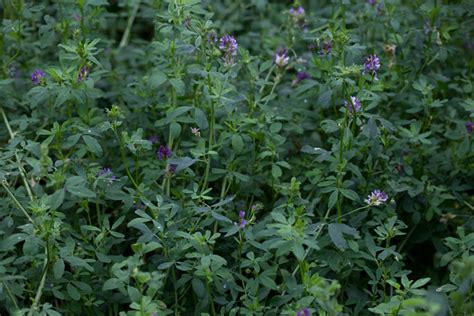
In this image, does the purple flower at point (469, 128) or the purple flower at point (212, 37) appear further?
the purple flower at point (469, 128)

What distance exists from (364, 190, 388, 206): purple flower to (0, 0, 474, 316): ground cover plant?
0.05ft

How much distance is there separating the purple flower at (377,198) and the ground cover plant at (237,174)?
0.01 meters

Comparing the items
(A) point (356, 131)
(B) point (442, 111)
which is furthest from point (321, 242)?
(B) point (442, 111)

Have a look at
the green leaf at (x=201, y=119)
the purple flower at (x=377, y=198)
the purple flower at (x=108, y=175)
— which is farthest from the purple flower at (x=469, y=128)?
the purple flower at (x=108, y=175)

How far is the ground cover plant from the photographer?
281 cm

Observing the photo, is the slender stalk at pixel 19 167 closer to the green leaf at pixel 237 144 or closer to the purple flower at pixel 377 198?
the green leaf at pixel 237 144

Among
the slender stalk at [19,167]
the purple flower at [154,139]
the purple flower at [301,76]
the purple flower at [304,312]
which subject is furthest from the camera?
the purple flower at [301,76]

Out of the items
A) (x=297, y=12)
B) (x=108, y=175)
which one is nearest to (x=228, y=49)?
(x=108, y=175)

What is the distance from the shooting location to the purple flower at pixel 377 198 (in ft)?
9.97

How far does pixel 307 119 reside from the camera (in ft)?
12.3

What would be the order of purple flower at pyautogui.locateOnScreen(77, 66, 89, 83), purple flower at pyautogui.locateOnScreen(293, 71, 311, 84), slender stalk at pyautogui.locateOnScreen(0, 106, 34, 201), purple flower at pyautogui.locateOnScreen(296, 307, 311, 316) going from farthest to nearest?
purple flower at pyautogui.locateOnScreen(293, 71, 311, 84), purple flower at pyautogui.locateOnScreen(77, 66, 89, 83), slender stalk at pyautogui.locateOnScreen(0, 106, 34, 201), purple flower at pyautogui.locateOnScreen(296, 307, 311, 316)

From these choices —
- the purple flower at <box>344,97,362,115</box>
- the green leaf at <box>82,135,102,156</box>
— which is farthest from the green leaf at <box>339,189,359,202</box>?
the green leaf at <box>82,135,102,156</box>

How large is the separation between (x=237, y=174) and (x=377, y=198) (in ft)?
1.92

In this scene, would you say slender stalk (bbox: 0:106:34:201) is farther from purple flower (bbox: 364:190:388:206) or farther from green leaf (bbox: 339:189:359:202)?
purple flower (bbox: 364:190:388:206)
